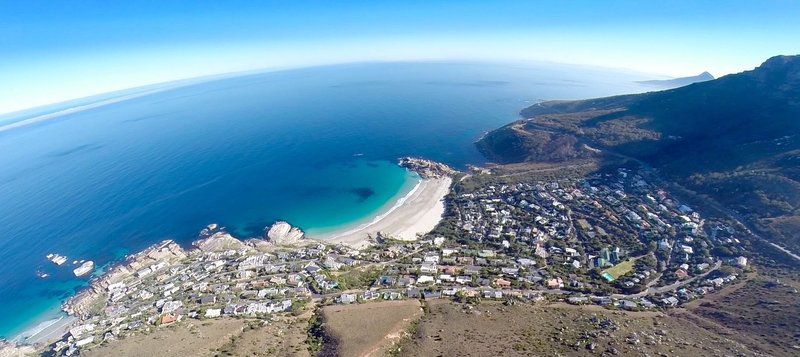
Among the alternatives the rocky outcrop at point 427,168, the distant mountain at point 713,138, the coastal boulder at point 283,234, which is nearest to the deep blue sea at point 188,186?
the rocky outcrop at point 427,168

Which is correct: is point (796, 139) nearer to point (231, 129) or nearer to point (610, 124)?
point (610, 124)

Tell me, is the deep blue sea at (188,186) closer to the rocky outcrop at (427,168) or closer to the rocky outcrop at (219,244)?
the rocky outcrop at (427,168)

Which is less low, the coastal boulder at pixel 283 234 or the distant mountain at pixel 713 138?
the distant mountain at pixel 713 138

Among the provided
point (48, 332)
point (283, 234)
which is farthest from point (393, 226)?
point (48, 332)

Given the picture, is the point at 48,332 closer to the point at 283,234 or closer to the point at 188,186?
the point at 283,234

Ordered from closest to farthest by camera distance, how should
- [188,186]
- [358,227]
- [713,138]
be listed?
[358,227], [713,138], [188,186]
